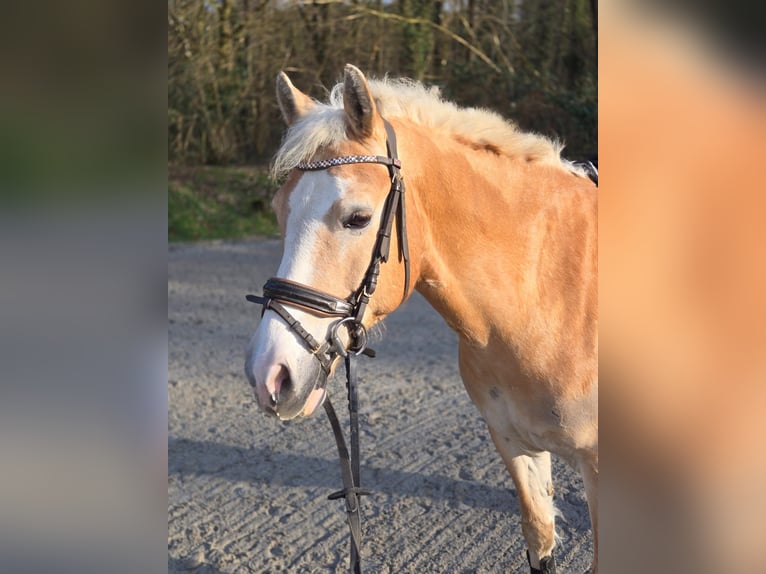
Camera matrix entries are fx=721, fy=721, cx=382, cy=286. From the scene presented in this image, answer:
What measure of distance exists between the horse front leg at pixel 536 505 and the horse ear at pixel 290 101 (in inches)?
53.4

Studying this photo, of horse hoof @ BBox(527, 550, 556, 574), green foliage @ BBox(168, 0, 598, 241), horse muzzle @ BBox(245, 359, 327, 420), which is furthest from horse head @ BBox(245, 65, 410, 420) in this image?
green foliage @ BBox(168, 0, 598, 241)

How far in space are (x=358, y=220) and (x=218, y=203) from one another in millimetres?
10933

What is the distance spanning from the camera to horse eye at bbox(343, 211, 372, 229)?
6.09 feet

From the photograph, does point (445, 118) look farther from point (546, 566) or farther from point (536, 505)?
point (546, 566)

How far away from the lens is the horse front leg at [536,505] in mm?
2547

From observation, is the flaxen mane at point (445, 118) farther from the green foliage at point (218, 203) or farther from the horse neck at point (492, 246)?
the green foliage at point (218, 203)
